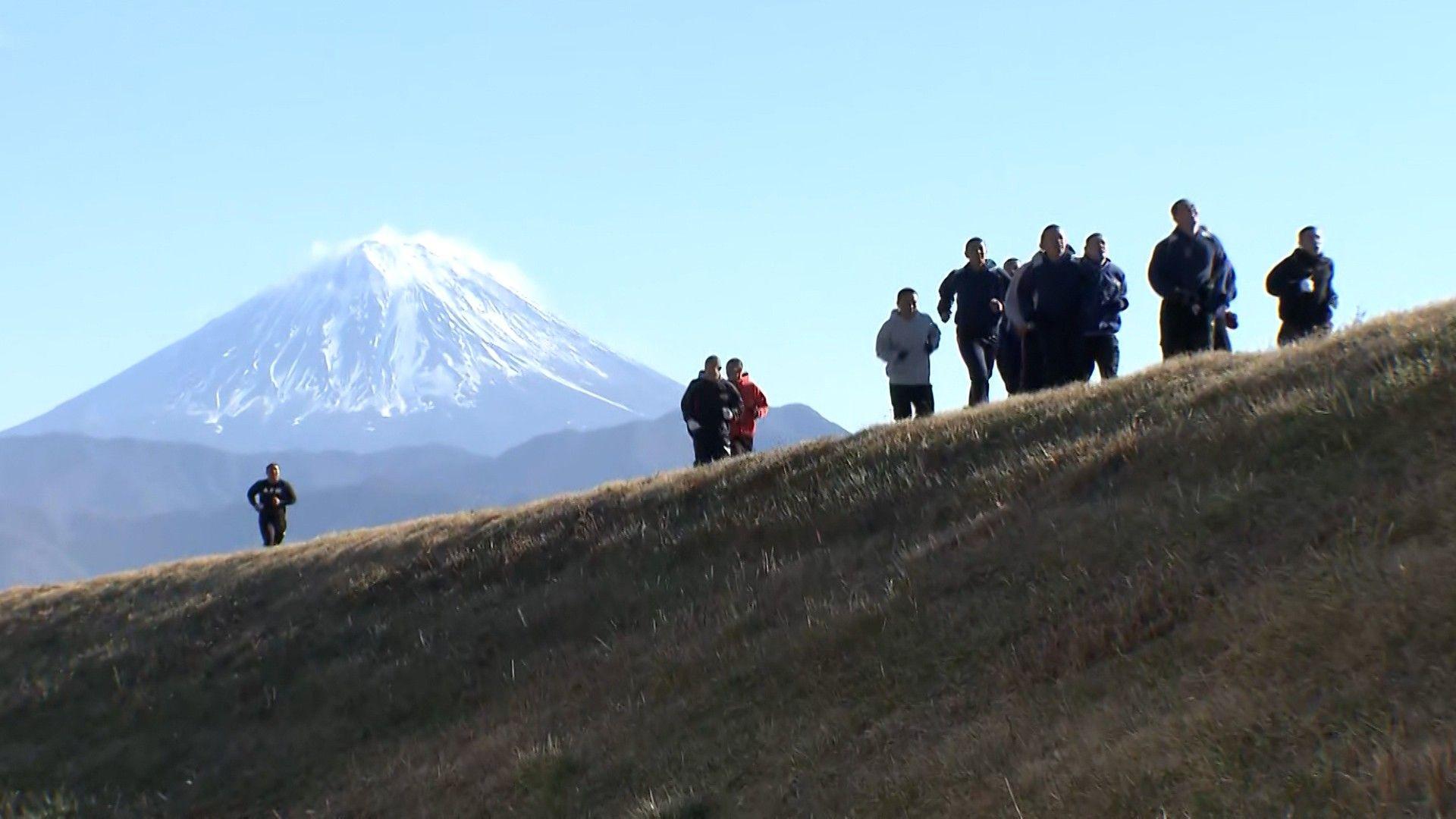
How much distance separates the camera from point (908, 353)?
1641 cm

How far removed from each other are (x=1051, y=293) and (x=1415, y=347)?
4230 millimetres

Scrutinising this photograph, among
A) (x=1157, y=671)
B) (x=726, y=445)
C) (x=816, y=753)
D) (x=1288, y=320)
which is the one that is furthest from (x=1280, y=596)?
(x=726, y=445)

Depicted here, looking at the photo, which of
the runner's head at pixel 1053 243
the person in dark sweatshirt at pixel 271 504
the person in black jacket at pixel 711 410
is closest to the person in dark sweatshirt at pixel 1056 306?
the runner's head at pixel 1053 243

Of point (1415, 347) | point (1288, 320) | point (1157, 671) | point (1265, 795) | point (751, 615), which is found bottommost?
point (1265, 795)

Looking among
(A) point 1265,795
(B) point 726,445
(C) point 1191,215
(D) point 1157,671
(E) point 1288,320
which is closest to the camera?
(A) point 1265,795

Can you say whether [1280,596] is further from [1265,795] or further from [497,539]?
[497,539]

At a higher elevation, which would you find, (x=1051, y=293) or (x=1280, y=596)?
(x=1051, y=293)

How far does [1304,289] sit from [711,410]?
640 centimetres

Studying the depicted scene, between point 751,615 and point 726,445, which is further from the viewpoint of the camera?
point 726,445

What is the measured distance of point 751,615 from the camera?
1042 centimetres

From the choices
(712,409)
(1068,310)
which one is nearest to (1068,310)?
(1068,310)

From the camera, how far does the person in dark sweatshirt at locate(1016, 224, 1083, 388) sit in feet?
48.3

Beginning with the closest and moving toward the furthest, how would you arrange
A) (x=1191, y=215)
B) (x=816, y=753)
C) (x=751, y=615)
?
(x=816, y=753) → (x=751, y=615) → (x=1191, y=215)

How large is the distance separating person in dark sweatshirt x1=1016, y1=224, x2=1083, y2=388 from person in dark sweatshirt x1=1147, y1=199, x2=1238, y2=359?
0.71 m
